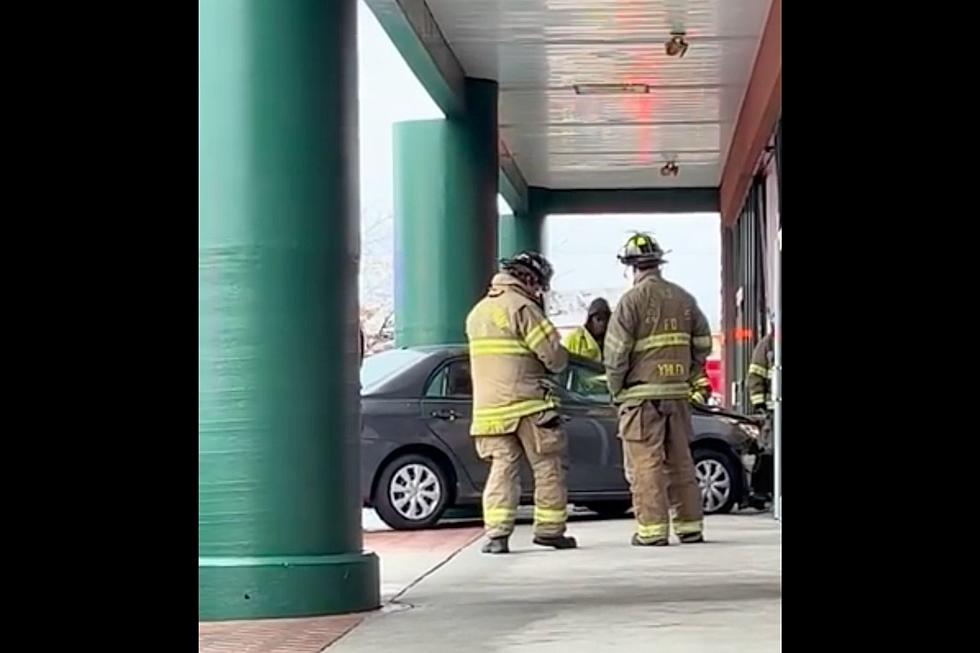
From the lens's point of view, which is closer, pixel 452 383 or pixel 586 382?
pixel 452 383

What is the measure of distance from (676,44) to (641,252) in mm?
4063

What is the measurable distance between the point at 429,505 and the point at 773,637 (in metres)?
6.60

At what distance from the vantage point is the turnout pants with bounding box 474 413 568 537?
11.1 meters

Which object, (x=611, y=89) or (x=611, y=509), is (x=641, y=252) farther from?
(x=611, y=89)

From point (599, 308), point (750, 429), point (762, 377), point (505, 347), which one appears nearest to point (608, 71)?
point (599, 308)

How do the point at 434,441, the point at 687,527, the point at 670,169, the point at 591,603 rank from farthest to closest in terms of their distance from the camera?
1. the point at 670,169
2. the point at 434,441
3. the point at 687,527
4. the point at 591,603

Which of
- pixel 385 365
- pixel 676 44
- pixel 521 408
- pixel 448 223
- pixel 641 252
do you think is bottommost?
pixel 521 408

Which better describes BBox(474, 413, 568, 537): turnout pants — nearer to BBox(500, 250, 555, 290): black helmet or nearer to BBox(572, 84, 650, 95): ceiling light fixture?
BBox(500, 250, 555, 290): black helmet

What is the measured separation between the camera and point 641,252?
11766mm

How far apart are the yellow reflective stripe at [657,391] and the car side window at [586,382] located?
2878 millimetres
